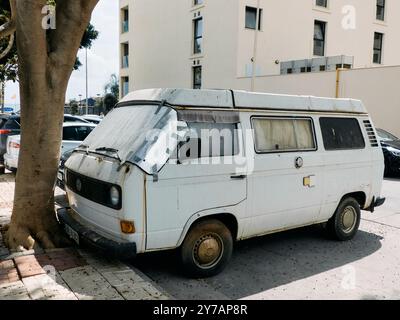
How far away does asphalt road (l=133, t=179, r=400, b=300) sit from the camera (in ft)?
14.4

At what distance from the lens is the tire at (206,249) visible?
14.7ft

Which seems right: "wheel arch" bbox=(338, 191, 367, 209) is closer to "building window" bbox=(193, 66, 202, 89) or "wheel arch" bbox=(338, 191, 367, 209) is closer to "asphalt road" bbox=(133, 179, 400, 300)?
"asphalt road" bbox=(133, 179, 400, 300)

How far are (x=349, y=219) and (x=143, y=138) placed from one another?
3.64m

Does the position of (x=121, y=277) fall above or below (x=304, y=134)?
below

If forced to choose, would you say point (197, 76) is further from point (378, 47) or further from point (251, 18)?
point (378, 47)

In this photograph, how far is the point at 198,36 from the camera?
24859 millimetres

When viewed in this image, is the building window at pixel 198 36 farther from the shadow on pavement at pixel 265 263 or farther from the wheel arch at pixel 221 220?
the wheel arch at pixel 221 220

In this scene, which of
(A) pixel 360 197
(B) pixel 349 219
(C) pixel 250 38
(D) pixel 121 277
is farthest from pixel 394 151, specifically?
(C) pixel 250 38

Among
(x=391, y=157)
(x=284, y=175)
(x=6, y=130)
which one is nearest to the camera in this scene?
(x=284, y=175)

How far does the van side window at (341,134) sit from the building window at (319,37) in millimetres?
19730

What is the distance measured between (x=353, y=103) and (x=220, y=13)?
17.9 metres
